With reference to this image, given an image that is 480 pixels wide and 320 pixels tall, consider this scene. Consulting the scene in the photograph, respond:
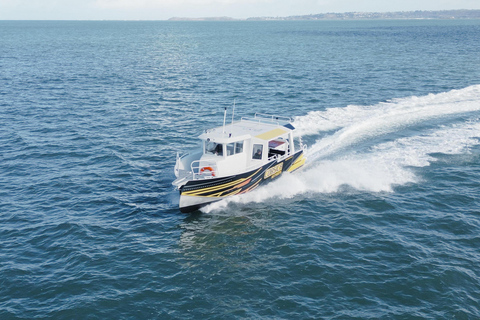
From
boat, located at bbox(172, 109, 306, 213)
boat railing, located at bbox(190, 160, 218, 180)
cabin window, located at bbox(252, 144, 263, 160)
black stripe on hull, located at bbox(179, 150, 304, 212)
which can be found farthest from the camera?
cabin window, located at bbox(252, 144, 263, 160)

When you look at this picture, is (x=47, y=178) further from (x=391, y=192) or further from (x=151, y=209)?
(x=391, y=192)

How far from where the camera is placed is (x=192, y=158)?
32.4 metres

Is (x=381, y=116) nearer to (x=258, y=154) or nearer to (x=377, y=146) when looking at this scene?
(x=377, y=146)

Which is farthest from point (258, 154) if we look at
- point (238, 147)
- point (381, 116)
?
point (381, 116)

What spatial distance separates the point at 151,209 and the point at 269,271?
33.7 feet

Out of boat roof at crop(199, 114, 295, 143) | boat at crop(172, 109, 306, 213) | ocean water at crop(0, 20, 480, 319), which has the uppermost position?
boat roof at crop(199, 114, 295, 143)

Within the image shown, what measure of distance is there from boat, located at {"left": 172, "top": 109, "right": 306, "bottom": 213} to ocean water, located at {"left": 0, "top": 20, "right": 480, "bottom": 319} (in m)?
1.00

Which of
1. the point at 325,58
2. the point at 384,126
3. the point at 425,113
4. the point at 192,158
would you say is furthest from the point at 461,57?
the point at 192,158

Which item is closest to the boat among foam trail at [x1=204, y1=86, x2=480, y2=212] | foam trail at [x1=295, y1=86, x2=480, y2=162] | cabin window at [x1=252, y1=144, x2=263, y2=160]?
cabin window at [x1=252, y1=144, x2=263, y2=160]

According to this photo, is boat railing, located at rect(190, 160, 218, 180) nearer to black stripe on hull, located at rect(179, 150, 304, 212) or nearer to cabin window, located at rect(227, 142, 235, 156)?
black stripe on hull, located at rect(179, 150, 304, 212)

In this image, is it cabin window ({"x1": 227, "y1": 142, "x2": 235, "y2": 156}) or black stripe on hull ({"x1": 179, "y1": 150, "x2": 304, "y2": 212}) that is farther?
cabin window ({"x1": 227, "y1": 142, "x2": 235, "y2": 156})

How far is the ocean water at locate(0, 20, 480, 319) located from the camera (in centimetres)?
2100

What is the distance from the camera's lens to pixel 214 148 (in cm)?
3077

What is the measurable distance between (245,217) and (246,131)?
7.12 meters
